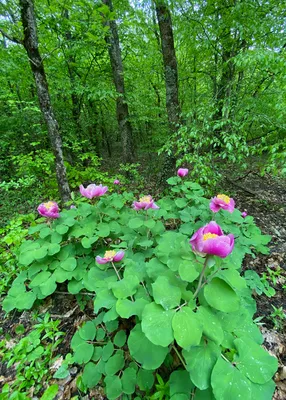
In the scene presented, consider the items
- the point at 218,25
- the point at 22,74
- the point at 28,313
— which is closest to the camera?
the point at 28,313

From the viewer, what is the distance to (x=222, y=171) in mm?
4621

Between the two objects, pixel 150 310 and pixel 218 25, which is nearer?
pixel 150 310

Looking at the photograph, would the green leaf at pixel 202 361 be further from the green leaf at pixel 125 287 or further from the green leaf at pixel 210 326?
the green leaf at pixel 125 287

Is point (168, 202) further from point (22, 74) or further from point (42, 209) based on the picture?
point (22, 74)

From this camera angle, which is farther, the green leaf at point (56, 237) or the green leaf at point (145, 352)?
the green leaf at point (56, 237)

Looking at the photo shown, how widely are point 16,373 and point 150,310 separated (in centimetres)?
109

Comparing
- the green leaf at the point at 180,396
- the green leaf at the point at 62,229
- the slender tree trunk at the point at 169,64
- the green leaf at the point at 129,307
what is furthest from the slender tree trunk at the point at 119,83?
the green leaf at the point at 180,396

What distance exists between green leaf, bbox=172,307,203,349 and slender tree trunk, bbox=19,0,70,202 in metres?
2.59

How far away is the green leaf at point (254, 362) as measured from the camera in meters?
0.66

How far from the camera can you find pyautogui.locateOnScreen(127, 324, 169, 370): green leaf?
738 millimetres

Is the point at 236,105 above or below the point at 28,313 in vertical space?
above

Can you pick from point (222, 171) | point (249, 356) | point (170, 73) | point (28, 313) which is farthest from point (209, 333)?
point (222, 171)

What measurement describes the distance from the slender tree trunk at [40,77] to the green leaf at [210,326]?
2.61 meters

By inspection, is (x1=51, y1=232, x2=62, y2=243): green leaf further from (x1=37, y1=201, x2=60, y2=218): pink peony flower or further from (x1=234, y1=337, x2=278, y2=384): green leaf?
(x1=234, y1=337, x2=278, y2=384): green leaf
